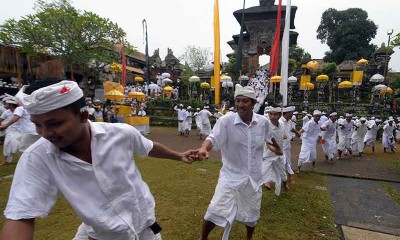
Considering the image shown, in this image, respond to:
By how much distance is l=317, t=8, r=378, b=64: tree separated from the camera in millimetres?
44719

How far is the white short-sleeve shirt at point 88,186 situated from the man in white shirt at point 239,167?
5.35ft

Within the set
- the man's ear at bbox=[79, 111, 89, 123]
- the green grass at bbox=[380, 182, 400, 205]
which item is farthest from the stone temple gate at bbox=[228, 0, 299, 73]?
the man's ear at bbox=[79, 111, 89, 123]

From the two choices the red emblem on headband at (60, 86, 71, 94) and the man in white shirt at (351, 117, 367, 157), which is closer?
the red emblem on headband at (60, 86, 71, 94)

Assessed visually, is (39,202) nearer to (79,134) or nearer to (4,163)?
(79,134)

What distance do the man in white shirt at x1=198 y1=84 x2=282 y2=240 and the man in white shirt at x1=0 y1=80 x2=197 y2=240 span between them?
5.32 ft

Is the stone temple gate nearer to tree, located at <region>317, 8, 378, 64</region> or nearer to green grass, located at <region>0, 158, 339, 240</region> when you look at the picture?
tree, located at <region>317, 8, 378, 64</region>

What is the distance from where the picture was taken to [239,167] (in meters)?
3.41

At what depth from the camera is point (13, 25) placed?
19078 millimetres

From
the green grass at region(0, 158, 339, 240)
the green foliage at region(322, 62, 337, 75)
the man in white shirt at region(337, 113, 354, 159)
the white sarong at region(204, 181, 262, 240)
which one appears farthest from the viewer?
the green foliage at region(322, 62, 337, 75)

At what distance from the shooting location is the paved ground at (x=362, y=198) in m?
4.32

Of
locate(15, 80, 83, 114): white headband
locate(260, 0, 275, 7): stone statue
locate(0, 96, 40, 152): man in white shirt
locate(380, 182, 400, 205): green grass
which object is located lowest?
locate(380, 182, 400, 205): green grass

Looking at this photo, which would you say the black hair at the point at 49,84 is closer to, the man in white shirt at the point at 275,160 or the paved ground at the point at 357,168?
the man in white shirt at the point at 275,160

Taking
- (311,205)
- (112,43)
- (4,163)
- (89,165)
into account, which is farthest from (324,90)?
(89,165)

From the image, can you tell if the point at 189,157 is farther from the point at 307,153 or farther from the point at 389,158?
the point at 389,158
